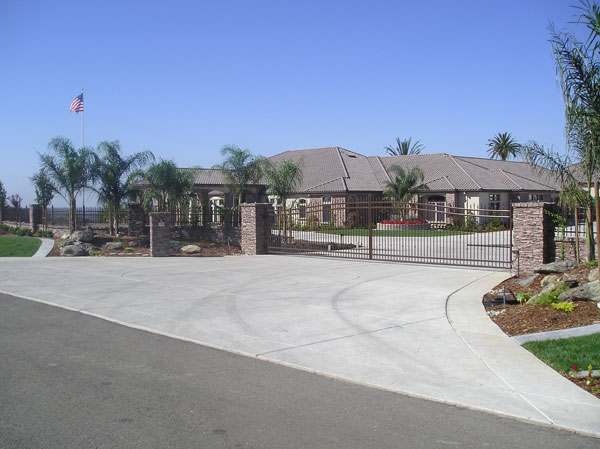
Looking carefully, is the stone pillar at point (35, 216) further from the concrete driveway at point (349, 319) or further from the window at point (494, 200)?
the window at point (494, 200)

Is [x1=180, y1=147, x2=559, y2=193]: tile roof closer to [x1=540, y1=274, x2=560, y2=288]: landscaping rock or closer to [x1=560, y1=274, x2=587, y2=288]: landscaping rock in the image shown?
[x1=540, y1=274, x2=560, y2=288]: landscaping rock

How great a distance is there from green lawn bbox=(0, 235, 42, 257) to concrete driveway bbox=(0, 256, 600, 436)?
5.30m

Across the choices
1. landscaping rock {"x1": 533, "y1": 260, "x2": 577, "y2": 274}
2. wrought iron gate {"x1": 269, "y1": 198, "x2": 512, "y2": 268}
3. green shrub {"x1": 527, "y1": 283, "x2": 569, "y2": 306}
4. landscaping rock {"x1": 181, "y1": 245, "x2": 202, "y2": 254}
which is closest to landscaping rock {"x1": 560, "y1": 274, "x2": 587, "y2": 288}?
green shrub {"x1": 527, "y1": 283, "x2": 569, "y2": 306}

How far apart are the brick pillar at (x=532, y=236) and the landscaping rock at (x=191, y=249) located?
1403cm

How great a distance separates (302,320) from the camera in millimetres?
9930

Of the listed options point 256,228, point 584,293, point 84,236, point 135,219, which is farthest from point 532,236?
point 84,236

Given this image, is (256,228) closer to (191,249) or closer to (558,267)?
(191,249)

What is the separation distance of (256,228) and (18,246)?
11766 millimetres

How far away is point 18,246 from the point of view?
82.7ft

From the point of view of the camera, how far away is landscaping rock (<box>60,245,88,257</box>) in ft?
74.8

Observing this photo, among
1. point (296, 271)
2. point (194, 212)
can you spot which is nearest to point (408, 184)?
point (194, 212)

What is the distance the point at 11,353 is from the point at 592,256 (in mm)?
12979

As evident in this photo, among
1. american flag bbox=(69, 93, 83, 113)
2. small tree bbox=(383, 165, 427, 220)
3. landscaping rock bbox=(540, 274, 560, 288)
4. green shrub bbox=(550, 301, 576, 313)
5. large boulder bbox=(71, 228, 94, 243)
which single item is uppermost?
american flag bbox=(69, 93, 83, 113)

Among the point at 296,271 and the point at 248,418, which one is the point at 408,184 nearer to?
the point at 296,271
